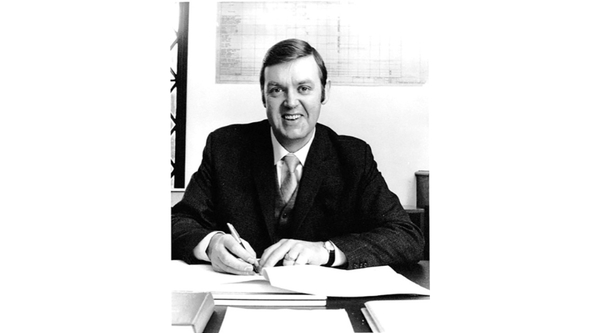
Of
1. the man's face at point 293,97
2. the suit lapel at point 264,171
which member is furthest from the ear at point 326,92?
the suit lapel at point 264,171

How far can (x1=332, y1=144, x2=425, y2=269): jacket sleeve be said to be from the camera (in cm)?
104

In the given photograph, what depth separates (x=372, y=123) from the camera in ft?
3.44

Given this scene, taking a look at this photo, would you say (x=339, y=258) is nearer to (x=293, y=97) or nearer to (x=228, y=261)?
(x=228, y=261)

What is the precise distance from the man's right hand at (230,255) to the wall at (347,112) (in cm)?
13

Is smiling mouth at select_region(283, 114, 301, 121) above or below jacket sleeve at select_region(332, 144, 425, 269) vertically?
above

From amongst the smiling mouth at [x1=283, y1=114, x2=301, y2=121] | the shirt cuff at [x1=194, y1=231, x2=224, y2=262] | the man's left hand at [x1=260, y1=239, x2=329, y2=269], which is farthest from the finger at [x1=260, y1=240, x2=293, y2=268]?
the smiling mouth at [x1=283, y1=114, x2=301, y2=121]

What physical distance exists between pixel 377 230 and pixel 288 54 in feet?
1.19

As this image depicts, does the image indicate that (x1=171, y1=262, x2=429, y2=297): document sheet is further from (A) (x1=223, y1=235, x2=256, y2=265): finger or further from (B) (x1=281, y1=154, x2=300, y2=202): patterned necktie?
(B) (x1=281, y1=154, x2=300, y2=202): patterned necktie

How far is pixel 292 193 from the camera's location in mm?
1063

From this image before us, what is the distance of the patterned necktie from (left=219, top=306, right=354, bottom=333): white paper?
250 millimetres

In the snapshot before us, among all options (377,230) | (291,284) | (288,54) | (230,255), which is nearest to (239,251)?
(230,255)
